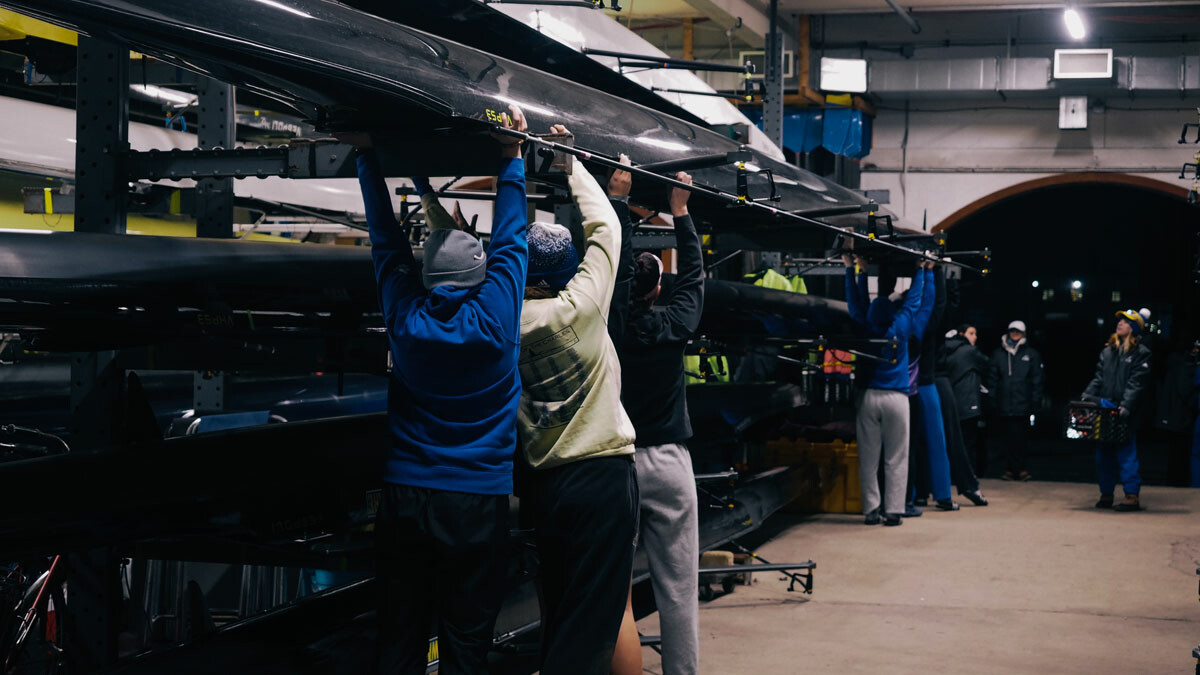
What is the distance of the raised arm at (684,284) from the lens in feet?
13.5

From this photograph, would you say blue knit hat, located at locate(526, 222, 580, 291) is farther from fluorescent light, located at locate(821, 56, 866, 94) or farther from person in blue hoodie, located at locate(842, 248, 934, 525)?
fluorescent light, located at locate(821, 56, 866, 94)

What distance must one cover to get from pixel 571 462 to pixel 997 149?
1322 centimetres

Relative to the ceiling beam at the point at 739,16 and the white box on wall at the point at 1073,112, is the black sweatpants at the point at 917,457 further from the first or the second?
the white box on wall at the point at 1073,112

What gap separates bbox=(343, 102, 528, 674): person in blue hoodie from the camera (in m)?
2.86

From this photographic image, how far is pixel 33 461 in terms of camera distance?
3061 mm

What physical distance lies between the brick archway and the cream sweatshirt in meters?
11.7

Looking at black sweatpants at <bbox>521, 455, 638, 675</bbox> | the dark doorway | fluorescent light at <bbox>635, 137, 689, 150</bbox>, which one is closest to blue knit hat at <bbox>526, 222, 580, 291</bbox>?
black sweatpants at <bbox>521, 455, 638, 675</bbox>

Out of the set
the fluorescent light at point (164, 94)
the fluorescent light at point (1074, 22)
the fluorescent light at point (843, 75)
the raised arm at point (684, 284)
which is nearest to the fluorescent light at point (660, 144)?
the raised arm at point (684, 284)

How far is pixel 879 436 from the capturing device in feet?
27.8

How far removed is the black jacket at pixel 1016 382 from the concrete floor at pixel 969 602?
123 inches

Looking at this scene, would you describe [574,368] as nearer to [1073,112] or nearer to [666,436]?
[666,436]

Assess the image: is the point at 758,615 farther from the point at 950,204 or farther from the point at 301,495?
the point at 950,204

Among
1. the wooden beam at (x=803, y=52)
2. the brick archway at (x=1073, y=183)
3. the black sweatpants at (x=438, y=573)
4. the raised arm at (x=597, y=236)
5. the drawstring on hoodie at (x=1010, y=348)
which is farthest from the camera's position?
the brick archway at (x=1073, y=183)

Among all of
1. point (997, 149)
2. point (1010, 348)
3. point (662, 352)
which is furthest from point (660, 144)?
point (997, 149)
